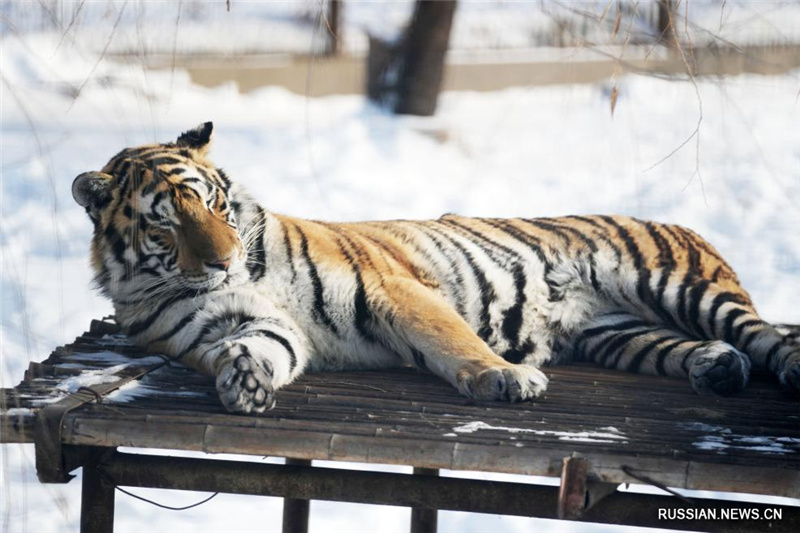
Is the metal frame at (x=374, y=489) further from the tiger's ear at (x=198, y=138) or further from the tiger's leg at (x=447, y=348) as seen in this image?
the tiger's ear at (x=198, y=138)

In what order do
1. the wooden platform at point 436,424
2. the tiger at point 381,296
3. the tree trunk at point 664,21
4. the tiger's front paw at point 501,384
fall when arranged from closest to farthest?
the tree trunk at point 664,21
the wooden platform at point 436,424
the tiger's front paw at point 501,384
the tiger at point 381,296

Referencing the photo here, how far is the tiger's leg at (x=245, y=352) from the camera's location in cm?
201

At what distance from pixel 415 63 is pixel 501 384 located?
5.18 meters

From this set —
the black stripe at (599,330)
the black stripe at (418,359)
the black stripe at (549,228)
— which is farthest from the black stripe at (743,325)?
the black stripe at (418,359)

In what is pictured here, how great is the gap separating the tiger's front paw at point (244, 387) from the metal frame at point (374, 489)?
0.11 meters

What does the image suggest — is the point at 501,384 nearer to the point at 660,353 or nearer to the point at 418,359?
the point at 418,359

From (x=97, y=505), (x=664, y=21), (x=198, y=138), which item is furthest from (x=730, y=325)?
(x=97, y=505)

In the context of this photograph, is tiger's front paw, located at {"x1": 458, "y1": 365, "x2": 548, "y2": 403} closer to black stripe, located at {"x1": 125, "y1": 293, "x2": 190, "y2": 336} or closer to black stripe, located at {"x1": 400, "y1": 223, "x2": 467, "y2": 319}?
black stripe, located at {"x1": 400, "y1": 223, "x2": 467, "y2": 319}

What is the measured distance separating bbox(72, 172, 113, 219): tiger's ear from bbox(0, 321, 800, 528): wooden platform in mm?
374

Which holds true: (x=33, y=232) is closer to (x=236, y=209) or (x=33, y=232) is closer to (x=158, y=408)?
(x=158, y=408)

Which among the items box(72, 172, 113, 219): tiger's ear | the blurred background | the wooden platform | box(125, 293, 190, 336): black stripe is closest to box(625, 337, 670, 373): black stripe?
the wooden platform

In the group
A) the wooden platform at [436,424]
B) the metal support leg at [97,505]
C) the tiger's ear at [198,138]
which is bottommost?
the metal support leg at [97,505]

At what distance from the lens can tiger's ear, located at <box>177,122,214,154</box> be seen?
2592 mm

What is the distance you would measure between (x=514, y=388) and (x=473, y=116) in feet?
19.9
